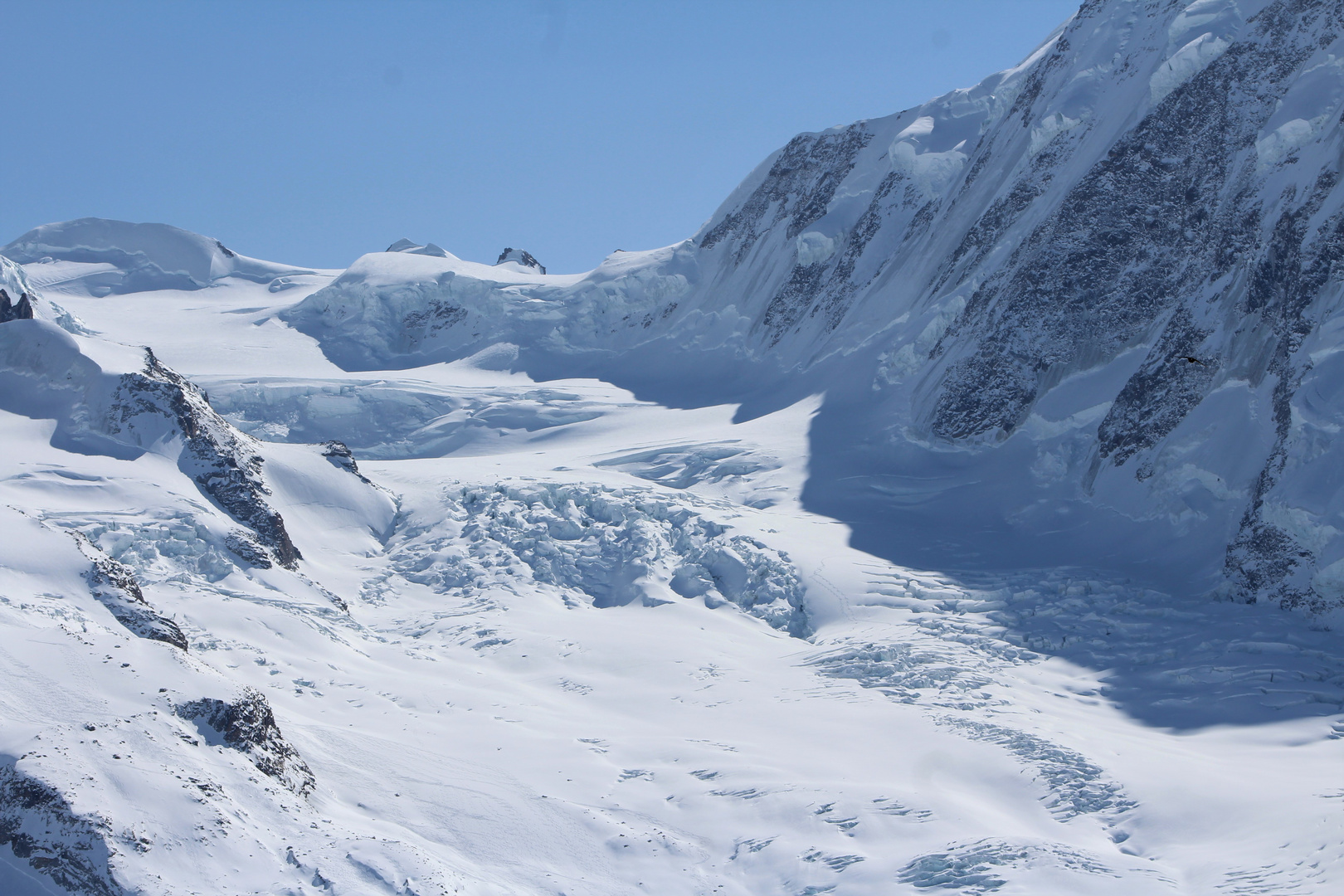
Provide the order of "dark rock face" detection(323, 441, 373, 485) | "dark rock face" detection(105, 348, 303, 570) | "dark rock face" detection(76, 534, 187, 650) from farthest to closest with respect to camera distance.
A: "dark rock face" detection(323, 441, 373, 485), "dark rock face" detection(105, 348, 303, 570), "dark rock face" detection(76, 534, 187, 650)

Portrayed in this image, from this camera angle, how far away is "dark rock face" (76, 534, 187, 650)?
16.5m

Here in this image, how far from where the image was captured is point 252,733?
47.1 ft

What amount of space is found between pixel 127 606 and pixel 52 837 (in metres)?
5.53

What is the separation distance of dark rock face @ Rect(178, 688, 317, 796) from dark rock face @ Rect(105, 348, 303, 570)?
1033 cm

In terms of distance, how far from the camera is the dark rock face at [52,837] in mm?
11625

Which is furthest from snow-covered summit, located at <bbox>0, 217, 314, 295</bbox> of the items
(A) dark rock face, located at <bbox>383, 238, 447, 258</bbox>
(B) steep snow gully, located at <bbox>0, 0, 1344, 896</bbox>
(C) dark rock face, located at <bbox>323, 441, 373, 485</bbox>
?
(C) dark rock face, located at <bbox>323, 441, 373, 485</bbox>

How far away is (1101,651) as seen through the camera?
2328 centimetres

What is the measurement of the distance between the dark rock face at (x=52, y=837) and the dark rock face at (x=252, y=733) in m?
2.19

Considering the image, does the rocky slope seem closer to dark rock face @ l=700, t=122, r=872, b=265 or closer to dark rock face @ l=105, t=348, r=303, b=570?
dark rock face @ l=700, t=122, r=872, b=265

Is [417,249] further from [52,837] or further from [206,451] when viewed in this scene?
[52,837]

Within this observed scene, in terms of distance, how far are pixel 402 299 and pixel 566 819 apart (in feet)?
157

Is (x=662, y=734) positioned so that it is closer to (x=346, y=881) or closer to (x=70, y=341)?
(x=346, y=881)

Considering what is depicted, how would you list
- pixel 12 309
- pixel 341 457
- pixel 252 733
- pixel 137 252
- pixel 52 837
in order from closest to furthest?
pixel 52 837
pixel 252 733
pixel 12 309
pixel 341 457
pixel 137 252

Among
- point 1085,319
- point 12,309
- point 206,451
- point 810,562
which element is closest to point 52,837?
point 206,451
